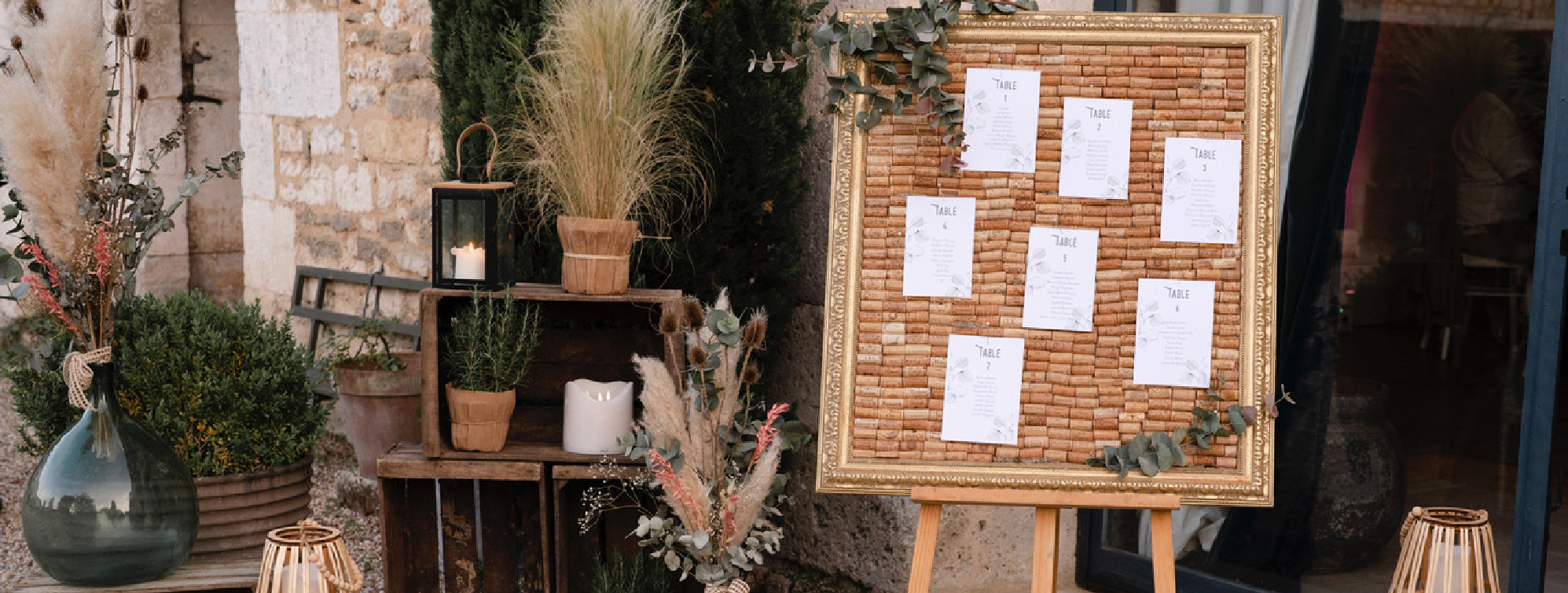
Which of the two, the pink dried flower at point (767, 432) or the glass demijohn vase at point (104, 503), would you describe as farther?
the glass demijohn vase at point (104, 503)

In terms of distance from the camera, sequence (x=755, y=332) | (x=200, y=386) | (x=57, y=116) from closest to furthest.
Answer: (x=755, y=332), (x=57, y=116), (x=200, y=386)

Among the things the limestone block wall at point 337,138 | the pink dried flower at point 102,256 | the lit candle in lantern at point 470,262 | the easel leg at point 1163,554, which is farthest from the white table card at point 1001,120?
the limestone block wall at point 337,138

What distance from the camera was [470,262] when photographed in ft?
9.92

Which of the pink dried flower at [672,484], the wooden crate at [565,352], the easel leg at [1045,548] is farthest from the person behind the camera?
the wooden crate at [565,352]

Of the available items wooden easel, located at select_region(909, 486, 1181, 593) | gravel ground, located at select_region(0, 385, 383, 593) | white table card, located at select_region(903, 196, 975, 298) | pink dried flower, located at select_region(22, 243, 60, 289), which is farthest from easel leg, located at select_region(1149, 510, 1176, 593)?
gravel ground, located at select_region(0, 385, 383, 593)

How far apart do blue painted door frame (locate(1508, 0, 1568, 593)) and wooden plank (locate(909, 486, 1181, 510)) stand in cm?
90

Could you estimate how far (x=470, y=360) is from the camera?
300 cm

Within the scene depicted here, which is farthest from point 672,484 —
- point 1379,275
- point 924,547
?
point 1379,275

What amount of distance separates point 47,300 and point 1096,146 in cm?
218

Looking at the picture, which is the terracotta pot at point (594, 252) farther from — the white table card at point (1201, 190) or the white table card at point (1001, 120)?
the white table card at point (1201, 190)

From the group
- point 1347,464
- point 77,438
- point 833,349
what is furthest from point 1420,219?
point 77,438

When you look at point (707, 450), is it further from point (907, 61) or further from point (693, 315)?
point (907, 61)

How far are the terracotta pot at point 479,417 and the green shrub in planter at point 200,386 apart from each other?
3.38 feet

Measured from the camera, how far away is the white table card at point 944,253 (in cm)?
237
